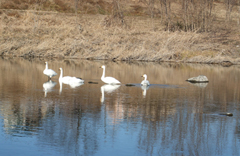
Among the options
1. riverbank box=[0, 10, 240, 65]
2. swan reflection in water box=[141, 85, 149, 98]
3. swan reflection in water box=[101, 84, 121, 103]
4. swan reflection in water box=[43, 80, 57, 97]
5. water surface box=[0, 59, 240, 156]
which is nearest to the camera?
water surface box=[0, 59, 240, 156]

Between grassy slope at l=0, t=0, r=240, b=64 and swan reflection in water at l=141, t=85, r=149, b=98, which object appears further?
grassy slope at l=0, t=0, r=240, b=64

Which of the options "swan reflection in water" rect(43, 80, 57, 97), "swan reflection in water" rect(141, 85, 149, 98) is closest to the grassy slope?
"swan reflection in water" rect(43, 80, 57, 97)

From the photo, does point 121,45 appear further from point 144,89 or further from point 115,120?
point 115,120

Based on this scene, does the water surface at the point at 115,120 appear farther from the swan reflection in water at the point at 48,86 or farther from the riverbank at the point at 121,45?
the riverbank at the point at 121,45

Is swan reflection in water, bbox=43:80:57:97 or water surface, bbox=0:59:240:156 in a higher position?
swan reflection in water, bbox=43:80:57:97

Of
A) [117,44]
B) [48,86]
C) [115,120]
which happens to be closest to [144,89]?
[48,86]

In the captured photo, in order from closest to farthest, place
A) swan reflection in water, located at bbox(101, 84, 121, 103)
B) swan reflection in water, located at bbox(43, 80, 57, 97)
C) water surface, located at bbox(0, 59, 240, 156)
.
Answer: water surface, located at bbox(0, 59, 240, 156) → swan reflection in water, located at bbox(43, 80, 57, 97) → swan reflection in water, located at bbox(101, 84, 121, 103)

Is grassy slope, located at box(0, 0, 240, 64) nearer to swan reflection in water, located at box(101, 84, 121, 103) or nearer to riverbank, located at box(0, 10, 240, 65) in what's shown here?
riverbank, located at box(0, 10, 240, 65)

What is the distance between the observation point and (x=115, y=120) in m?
9.53

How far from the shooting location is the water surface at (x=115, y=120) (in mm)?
7520

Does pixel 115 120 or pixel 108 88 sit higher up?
pixel 108 88

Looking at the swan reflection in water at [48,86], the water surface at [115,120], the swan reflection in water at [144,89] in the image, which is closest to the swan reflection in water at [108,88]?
the water surface at [115,120]

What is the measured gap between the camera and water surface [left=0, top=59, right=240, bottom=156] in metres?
7.52

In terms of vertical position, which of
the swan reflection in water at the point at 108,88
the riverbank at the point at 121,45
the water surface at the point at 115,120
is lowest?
the water surface at the point at 115,120
